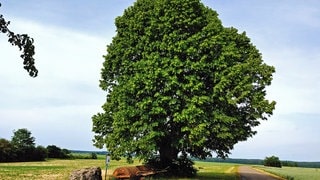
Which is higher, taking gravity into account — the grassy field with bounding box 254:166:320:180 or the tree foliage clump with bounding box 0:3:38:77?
the tree foliage clump with bounding box 0:3:38:77

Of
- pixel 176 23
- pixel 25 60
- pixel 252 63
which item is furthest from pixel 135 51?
pixel 25 60

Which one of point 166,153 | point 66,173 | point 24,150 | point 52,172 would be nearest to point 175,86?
point 166,153

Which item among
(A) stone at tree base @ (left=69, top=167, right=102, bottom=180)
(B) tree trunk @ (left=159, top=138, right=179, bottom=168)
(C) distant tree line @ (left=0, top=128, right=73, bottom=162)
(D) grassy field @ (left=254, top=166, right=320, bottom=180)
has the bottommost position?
(D) grassy field @ (left=254, top=166, right=320, bottom=180)

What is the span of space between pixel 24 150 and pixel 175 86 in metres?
67.3

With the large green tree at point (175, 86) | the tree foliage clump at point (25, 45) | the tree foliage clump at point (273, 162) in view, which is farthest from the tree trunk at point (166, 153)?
the tree foliage clump at point (273, 162)

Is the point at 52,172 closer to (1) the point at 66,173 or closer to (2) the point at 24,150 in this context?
(1) the point at 66,173

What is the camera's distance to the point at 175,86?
32875 mm

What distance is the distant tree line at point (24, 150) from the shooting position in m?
85.2

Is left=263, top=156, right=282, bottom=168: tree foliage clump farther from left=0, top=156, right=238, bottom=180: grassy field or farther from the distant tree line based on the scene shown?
the distant tree line

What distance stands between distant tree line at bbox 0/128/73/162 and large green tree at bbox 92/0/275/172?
54.3m

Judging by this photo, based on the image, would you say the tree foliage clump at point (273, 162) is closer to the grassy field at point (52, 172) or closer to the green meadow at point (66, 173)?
the green meadow at point (66, 173)

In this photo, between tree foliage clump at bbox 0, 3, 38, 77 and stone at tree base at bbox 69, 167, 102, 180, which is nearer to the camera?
tree foliage clump at bbox 0, 3, 38, 77

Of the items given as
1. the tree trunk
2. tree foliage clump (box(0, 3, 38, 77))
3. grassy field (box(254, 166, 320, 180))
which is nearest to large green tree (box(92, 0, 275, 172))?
the tree trunk

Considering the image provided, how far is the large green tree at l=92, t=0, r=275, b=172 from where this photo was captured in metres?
32.9
